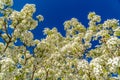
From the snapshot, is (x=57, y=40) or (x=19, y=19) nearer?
(x=19, y=19)

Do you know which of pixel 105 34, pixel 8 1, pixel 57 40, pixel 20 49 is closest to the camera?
pixel 105 34

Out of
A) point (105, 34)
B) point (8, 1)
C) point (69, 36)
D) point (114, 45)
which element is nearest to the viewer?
point (114, 45)

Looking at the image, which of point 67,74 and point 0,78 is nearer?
point 0,78

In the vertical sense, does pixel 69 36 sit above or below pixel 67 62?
above

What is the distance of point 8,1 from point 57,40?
26.4 ft

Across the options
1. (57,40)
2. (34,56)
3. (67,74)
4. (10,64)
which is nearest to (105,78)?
(10,64)

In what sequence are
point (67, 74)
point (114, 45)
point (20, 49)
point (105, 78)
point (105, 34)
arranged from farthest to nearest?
1. point (20, 49)
2. point (67, 74)
3. point (105, 34)
4. point (105, 78)
5. point (114, 45)

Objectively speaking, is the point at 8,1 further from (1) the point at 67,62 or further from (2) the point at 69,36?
(2) the point at 69,36

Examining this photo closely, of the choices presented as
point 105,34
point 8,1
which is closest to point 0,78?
point 105,34

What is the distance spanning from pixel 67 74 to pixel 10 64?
985 centimetres

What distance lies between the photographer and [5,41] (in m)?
26.7

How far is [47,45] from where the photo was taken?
2861 cm

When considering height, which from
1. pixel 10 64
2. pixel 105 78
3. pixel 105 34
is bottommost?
pixel 105 78

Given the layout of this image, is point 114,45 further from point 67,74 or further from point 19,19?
point 19,19
